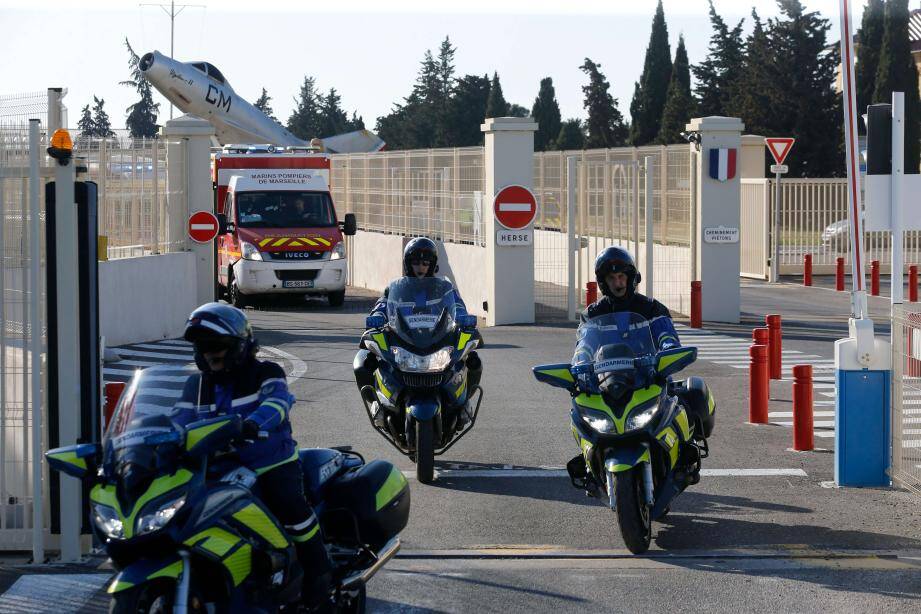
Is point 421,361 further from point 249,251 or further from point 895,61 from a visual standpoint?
point 895,61

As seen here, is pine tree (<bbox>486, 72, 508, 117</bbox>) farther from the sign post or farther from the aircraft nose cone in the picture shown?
the sign post

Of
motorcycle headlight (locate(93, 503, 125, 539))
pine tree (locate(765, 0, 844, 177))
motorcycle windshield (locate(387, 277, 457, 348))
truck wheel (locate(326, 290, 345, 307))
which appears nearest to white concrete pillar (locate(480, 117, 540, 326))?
truck wheel (locate(326, 290, 345, 307))

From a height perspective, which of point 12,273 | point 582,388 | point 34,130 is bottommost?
point 582,388

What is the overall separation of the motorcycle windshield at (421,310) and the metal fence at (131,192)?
30.3 ft

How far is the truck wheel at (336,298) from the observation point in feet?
88.1

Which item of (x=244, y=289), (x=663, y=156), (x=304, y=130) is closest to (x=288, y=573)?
(x=663, y=156)

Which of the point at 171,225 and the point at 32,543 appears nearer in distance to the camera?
the point at 32,543

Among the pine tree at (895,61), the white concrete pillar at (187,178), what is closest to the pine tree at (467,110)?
the pine tree at (895,61)

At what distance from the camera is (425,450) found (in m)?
9.84

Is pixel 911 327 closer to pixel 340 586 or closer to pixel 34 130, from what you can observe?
pixel 340 586

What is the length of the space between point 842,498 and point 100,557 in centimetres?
453

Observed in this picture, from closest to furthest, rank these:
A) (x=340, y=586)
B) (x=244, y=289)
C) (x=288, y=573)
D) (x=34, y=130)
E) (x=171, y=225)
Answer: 1. (x=288, y=573)
2. (x=340, y=586)
3. (x=34, y=130)
4. (x=171, y=225)
5. (x=244, y=289)

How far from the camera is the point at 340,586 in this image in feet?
20.1

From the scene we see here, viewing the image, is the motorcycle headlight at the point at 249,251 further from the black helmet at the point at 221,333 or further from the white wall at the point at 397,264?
the black helmet at the point at 221,333
